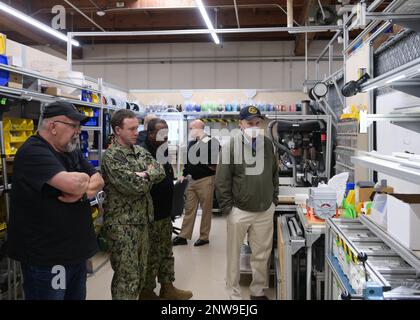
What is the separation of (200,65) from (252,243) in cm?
716

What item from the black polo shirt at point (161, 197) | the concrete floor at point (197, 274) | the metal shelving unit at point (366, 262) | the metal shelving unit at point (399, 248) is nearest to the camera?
the metal shelving unit at point (399, 248)

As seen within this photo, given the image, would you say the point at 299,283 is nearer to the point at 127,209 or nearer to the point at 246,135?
the point at 246,135

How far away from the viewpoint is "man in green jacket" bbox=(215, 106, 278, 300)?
305cm

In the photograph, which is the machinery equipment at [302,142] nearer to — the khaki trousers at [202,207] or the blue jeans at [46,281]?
the khaki trousers at [202,207]

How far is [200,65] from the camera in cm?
959

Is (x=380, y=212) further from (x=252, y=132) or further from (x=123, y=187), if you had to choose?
(x=123, y=187)

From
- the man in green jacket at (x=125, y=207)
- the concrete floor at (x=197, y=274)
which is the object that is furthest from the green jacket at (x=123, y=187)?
the concrete floor at (x=197, y=274)

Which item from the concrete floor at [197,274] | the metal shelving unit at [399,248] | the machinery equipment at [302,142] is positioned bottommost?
the concrete floor at [197,274]

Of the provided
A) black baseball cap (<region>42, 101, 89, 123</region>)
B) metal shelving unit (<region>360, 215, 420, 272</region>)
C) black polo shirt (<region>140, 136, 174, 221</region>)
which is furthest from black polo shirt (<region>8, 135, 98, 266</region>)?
metal shelving unit (<region>360, 215, 420, 272</region>)

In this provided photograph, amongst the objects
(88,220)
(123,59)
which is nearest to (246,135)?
(88,220)

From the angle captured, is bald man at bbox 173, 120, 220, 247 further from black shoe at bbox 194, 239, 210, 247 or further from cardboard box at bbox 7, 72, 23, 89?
cardboard box at bbox 7, 72, 23, 89

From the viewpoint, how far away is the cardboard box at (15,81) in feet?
10.1

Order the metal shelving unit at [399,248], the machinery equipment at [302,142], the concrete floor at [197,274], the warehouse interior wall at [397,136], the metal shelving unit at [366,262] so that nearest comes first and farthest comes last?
the metal shelving unit at [399,248] → the metal shelving unit at [366,262] → the warehouse interior wall at [397,136] → the concrete floor at [197,274] → the machinery equipment at [302,142]

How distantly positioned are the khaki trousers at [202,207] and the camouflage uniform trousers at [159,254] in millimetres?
1714
